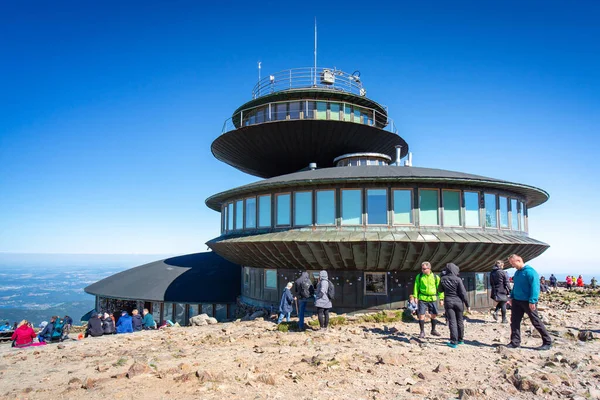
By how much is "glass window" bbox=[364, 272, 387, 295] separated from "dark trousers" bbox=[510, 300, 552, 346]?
6850 millimetres

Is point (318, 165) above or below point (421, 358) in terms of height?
above

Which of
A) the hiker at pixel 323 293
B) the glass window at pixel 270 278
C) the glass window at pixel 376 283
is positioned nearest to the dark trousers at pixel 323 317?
the hiker at pixel 323 293

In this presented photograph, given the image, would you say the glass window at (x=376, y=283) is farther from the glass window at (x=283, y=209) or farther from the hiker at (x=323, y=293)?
the hiker at (x=323, y=293)

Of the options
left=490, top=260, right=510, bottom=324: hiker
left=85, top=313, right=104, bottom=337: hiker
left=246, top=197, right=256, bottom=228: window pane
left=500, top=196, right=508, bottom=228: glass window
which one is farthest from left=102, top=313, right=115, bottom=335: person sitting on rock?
left=500, top=196, right=508, bottom=228: glass window

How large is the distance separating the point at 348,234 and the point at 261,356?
695 centimetres

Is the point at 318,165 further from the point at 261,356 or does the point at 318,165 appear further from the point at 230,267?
the point at 261,356

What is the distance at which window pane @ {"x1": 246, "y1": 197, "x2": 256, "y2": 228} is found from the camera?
18812 mm

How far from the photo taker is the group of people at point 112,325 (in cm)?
1606

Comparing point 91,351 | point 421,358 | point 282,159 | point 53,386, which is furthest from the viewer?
point 282,159

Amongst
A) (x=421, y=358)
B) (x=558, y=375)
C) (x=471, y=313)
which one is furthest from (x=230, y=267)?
(x=558, y=375)

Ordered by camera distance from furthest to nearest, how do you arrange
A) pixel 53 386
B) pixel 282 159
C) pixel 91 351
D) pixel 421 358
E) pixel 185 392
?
pixel 282 159
pixel 91 351
pixel 421 358
pixel 53 386
pixel 185 392

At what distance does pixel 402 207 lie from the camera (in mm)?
16031

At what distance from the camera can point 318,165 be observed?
28.3 metres

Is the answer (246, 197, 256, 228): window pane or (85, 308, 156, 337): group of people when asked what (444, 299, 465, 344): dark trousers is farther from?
(85, 308, 156, 337): group of people
